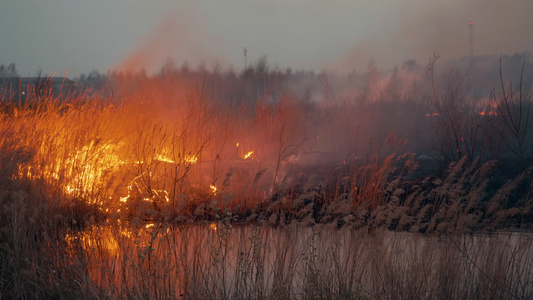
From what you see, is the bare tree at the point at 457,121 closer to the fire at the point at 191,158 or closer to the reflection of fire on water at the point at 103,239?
the fire at the point at 191,158

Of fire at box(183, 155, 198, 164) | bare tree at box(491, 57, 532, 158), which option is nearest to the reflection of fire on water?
fire at box(183, 155, 198, 164)

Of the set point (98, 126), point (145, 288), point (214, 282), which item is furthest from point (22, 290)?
point (98, 126)

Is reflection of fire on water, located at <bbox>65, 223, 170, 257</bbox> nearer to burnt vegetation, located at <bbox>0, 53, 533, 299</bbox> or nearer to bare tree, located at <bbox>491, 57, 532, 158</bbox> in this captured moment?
burnt vegetation, located at <bbox>0, 53, 533, 299</bbox>

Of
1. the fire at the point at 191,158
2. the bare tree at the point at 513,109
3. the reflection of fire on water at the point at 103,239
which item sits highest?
the bare tree at the point at 513,109

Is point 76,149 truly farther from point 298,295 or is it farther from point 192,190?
point 298,295

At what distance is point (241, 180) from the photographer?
7.32 meters

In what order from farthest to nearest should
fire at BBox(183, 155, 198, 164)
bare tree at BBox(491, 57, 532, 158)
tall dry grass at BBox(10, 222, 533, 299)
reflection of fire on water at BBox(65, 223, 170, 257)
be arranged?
fire at BBox(183, 155, 198, 164) → bare tree at BBox(491, 57, 532, 158) → reflection of fire on water at BBox(65, 223, 170, 257) → tall dry grass at BBox(10, 222, 533, 299)

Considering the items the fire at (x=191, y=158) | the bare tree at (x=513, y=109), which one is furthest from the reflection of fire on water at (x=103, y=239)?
the bare tree at (x=513, y=109)

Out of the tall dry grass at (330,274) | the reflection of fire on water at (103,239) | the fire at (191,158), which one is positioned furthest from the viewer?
the fire at (191,158)

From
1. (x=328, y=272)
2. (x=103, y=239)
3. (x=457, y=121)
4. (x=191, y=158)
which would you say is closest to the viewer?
(x=328, y=272)

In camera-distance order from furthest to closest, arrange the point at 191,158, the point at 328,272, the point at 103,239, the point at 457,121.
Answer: the point at 457,121 → the point at 191,158 → the point at 103,239 → the point at 328,272

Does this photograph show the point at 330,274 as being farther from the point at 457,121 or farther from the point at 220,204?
the point at 457,121

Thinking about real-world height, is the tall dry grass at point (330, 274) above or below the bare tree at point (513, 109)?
below

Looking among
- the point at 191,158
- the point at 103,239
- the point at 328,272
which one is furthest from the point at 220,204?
the point at 328,272
